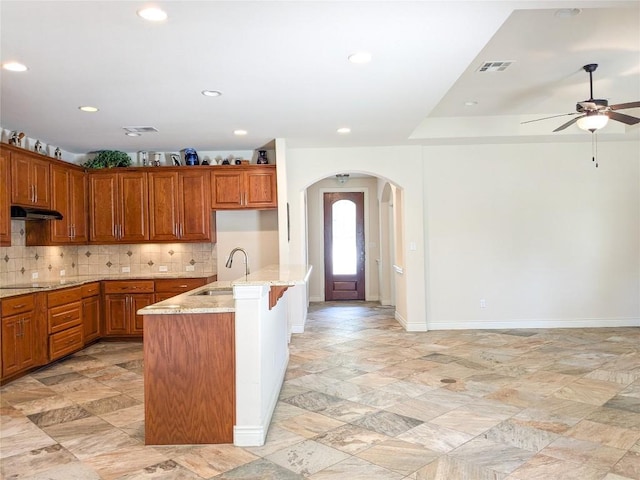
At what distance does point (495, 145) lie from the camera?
6582 millimetres

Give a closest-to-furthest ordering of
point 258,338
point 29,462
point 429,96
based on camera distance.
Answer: point 29,462 → point 258,338 → point 429,96

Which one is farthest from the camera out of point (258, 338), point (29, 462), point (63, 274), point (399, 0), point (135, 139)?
point (63, 274)

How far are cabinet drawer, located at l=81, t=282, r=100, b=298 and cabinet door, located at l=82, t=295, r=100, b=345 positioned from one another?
0.16 ft

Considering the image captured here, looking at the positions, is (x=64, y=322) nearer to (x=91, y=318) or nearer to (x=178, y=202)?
(x=91, y=318)

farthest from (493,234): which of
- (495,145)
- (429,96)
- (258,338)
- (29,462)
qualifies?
(29,462)

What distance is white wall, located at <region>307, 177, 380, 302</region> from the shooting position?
9750 millimetres

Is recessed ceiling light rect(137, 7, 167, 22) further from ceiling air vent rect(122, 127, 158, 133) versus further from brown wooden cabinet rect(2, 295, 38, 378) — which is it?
brown wooden cabinet rect(2, 295, 38, 378)

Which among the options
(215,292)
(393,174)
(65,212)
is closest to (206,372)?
(215,292)

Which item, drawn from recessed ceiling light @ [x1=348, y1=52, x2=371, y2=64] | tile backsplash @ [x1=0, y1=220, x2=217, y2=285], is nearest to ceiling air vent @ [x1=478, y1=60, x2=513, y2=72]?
recessed ceiling light @ [x1=348, y1=52, x2=371, y2=64]

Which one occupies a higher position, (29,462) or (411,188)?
(411,188)

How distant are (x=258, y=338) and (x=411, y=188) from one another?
409cm

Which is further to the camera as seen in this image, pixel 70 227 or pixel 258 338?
pixel 70 227

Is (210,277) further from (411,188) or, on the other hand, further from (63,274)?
(411,188)

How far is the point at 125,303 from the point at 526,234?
547 cm
